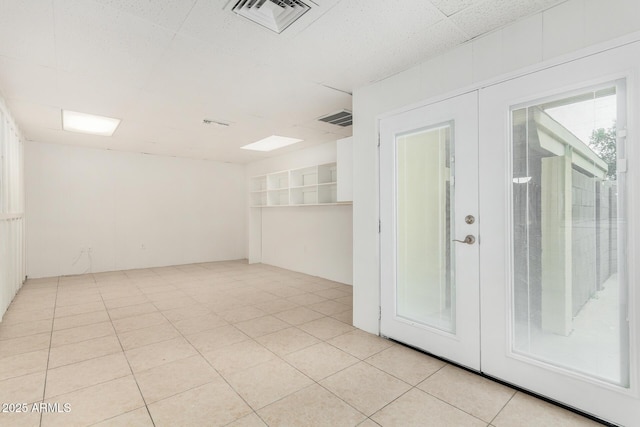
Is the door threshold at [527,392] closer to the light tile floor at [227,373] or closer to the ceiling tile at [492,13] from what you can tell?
the light tile floor at [227,373]

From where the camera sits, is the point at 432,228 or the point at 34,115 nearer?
the point at 432,228

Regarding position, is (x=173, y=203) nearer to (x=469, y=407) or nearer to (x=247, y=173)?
(x=247, y=173)

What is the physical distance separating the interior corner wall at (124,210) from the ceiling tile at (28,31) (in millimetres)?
4491

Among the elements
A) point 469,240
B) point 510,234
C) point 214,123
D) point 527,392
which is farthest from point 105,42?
point 527,392

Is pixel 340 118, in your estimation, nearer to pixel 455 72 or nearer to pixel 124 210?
pixel 455 72

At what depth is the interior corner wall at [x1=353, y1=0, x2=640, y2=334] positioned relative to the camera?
6.36 ft

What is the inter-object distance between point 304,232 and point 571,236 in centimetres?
506

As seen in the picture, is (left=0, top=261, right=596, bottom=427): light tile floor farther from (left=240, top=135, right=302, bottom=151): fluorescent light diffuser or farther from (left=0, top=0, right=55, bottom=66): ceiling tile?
(left=240, top=135, right=302, bottom=151): fluorescent light diffuser

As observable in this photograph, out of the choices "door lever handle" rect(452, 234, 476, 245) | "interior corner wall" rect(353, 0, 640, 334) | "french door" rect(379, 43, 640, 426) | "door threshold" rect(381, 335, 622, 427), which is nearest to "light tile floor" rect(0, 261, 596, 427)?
"door threshold" rect(381, 335, 622, 427)

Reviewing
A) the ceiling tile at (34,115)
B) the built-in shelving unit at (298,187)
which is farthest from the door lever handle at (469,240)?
the ceiling tile at (34,115)

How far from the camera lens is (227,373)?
97.0 inches

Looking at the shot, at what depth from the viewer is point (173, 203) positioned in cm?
762

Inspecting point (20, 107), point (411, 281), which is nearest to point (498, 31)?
point (411, 281)

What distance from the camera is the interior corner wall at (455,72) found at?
1938mm
